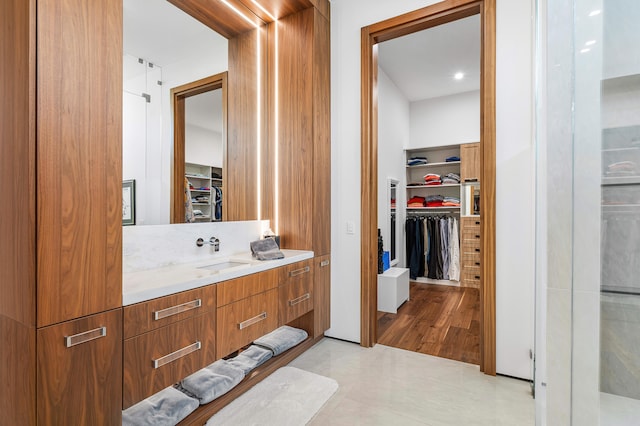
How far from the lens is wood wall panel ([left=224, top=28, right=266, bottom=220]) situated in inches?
102

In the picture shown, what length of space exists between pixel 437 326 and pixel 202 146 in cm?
283

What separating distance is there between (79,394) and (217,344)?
2.14 ft

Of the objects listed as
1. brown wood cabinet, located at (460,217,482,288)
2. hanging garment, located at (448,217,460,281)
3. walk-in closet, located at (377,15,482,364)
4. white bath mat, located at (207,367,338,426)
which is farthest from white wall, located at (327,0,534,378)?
hanging garment, located at (448,217,460,281)

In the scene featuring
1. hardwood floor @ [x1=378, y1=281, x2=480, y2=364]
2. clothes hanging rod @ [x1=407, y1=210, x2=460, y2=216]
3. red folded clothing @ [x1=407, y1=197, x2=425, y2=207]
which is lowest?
hardwood floor @ [x1=378, y1=281, x2=480, y2=364]

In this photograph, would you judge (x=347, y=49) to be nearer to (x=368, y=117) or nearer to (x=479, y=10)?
(x=368, y=117)

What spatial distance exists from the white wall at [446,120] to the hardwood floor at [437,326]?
2563 mm

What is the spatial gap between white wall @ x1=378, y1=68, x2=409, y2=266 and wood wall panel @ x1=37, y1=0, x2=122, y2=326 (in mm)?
3391

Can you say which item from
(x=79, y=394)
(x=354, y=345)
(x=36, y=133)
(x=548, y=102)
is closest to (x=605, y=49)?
(x=548, y=102)

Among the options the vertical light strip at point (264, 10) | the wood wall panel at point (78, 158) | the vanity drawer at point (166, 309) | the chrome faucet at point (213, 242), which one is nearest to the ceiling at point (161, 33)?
the vertical light strip at point (264, 10)

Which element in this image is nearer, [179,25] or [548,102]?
[548,102]

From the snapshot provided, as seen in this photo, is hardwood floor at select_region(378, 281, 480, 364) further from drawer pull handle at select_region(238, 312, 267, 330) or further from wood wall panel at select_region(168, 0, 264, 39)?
wood wall panel at select_region(168, 0, 264, 39)

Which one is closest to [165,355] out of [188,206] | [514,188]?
[188,206]

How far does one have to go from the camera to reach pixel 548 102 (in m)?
0.89

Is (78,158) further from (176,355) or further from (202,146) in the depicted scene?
(202,146)
